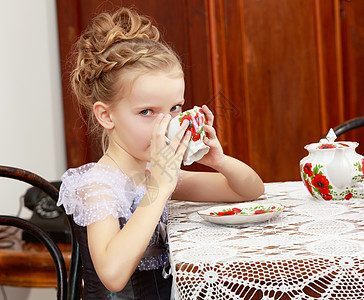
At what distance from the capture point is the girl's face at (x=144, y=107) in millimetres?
1044

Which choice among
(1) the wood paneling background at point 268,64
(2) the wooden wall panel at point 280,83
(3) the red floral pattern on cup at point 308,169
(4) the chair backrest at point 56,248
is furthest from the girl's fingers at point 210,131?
(2) the wooden wall panel at point 280,83

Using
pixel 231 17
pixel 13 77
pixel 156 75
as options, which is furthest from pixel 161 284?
pixel 231 17

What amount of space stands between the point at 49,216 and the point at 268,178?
108cm

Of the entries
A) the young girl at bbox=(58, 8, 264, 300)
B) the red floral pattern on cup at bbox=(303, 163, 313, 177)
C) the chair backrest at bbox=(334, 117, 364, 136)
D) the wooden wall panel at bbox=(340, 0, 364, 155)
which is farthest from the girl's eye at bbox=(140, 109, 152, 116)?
the wooden wall panel at bbox=(340, 0, 364, 155)

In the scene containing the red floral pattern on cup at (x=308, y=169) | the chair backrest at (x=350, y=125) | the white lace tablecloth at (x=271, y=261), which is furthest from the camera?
the chair backrest at (x=350, y=125)

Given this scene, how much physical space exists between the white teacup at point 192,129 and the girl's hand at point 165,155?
0.04 ft

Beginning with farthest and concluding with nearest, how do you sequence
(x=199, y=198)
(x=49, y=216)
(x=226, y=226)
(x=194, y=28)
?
(x=194, y=28)
(x=49, y=216)
(x=199, y=198)
(x=226, y=226)

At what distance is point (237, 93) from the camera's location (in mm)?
2496

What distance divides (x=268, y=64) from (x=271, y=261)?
190 centimetres

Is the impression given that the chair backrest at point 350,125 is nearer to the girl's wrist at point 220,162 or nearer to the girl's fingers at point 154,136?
the girl's wrist at point 220,162

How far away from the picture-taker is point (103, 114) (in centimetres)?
113

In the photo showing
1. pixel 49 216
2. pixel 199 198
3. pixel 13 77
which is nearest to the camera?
pixel 199 198

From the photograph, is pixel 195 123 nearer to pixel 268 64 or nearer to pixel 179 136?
pixel 179 136

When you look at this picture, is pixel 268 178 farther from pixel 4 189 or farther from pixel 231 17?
pixel 4 189
